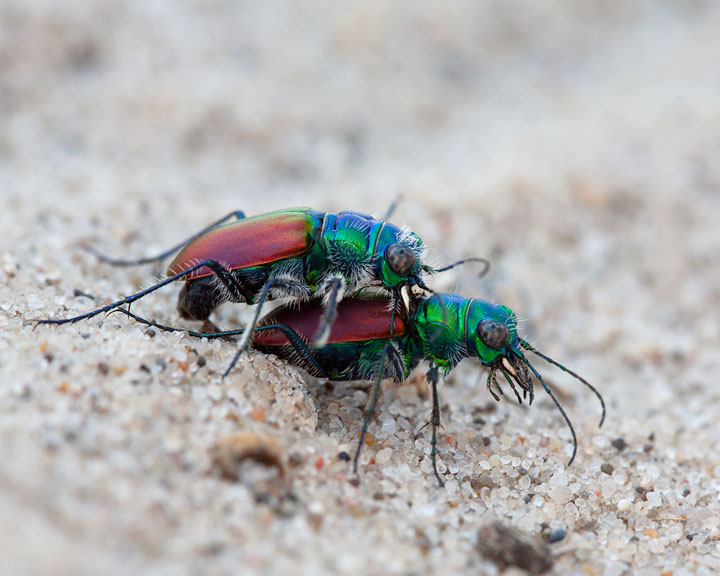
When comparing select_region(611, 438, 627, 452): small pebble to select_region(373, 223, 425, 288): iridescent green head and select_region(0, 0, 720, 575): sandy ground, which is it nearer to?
select_region(0, 0, 720, 575): sandy ground

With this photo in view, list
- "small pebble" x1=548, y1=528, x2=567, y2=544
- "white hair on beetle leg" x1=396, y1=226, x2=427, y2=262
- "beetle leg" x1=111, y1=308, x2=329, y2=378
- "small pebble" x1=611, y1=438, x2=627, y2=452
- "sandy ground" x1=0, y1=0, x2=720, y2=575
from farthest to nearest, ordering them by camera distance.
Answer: "small pebble" x1=611, y1=438, x2=627, y2=452
"white hair on beetle leg" x1=396, y1=226, x2=427, y2=262
"beetle leg" x1=111, y1=308, x2=329, y2=378
"small pebble" x1=548, y1=528, x2=567, y2=544
"sandy ground" x1=0, y1=0, x2=720, y2=575

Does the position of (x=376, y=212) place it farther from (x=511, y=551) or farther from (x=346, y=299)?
(x=511, y=551)

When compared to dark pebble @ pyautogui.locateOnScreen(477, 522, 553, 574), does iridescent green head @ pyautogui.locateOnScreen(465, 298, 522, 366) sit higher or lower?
higher

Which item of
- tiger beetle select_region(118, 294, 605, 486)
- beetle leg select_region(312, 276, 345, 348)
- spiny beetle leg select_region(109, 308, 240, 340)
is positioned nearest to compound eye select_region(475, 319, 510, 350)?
A: tiger beetle select_region(118, 294, 605, 486)

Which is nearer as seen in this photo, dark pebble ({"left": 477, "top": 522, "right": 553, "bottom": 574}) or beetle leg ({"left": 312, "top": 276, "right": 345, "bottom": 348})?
dark pebble ({"left": 477, "top": 522, "right": 553, "bottom": 574})

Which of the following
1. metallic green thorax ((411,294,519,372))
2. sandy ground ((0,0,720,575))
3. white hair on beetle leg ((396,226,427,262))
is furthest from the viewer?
white hair on beetle leg ((396,226,427,262))

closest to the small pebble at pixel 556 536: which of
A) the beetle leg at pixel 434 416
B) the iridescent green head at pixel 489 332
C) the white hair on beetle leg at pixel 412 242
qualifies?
the beetle leg at pixel 434 416

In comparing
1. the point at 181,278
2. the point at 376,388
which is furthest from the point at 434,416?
the point at 181,278
